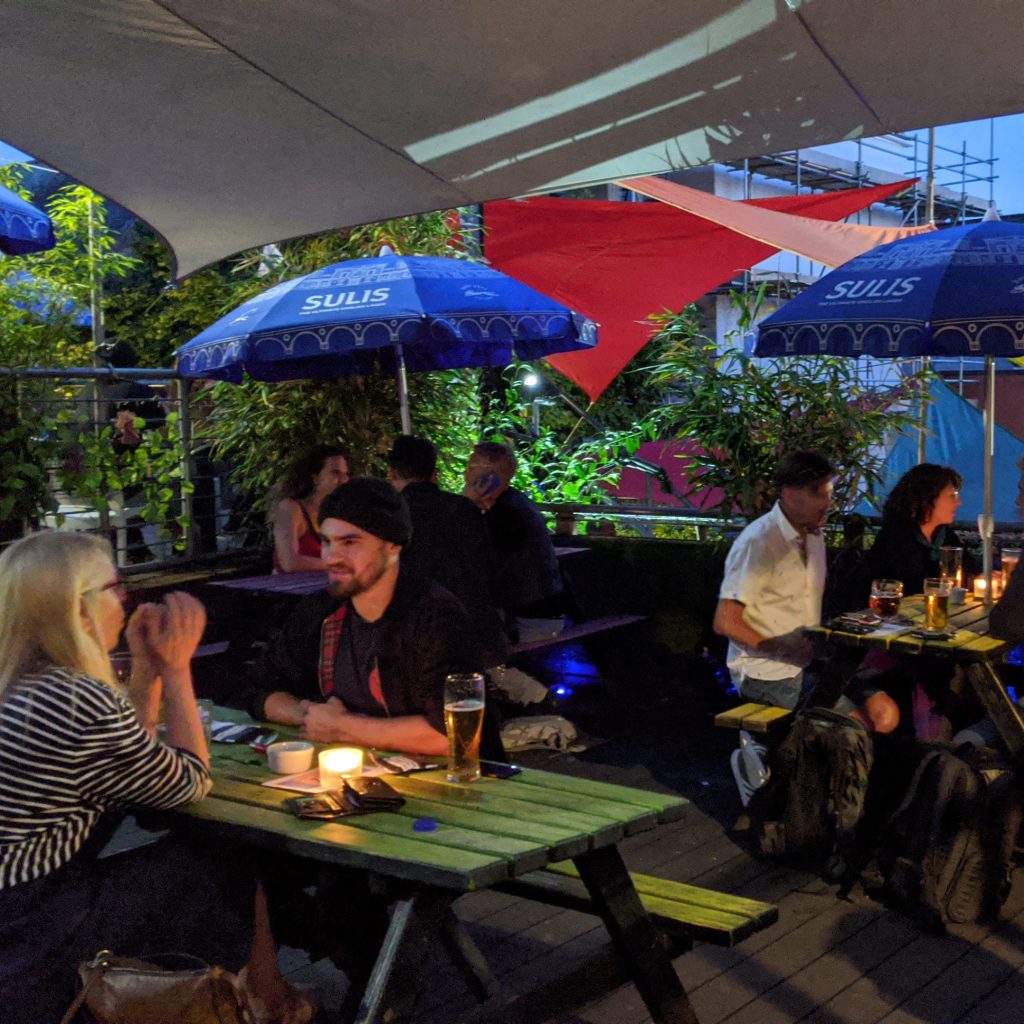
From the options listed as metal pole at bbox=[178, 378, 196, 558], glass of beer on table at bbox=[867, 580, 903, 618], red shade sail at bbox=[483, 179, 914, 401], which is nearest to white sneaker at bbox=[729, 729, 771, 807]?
glass of beer on table at bbox=[867, 580, 903, 618]

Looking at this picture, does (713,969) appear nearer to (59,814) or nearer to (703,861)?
(703,861)

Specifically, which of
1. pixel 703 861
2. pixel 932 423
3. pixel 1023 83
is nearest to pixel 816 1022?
pixel 703 861

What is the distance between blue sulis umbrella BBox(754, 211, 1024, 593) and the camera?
16.0ft

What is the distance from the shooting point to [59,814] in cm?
239

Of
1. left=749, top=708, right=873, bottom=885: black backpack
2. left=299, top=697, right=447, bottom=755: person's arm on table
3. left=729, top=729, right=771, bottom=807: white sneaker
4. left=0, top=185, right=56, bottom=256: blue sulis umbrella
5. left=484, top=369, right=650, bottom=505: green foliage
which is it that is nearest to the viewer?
left=299, top=697, right=447, bottom=755: person's arm on table

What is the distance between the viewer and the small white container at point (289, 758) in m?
2.80

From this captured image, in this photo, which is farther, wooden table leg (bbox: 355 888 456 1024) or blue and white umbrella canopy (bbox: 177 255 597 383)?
blue and white umbrella canopy (bbox: 177 255 597 383)

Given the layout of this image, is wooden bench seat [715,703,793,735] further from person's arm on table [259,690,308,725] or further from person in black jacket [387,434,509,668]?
person's arm on table [259,690,308,725]

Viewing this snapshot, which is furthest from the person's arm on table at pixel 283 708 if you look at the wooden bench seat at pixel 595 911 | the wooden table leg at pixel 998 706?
the wooden table leg at pixel 998 706

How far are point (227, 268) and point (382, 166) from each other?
8256mm

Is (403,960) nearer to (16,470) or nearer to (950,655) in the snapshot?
(950,655)

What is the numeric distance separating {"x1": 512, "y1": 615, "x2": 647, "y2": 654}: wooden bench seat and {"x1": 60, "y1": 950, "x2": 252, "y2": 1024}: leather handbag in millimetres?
3924

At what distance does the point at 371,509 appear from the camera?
315cm

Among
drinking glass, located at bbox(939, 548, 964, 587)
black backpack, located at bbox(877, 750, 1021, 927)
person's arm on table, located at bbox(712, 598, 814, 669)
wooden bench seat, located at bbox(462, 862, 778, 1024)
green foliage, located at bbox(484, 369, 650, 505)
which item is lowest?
black backpack, located at bbox(877, 750, 1021, 927)
